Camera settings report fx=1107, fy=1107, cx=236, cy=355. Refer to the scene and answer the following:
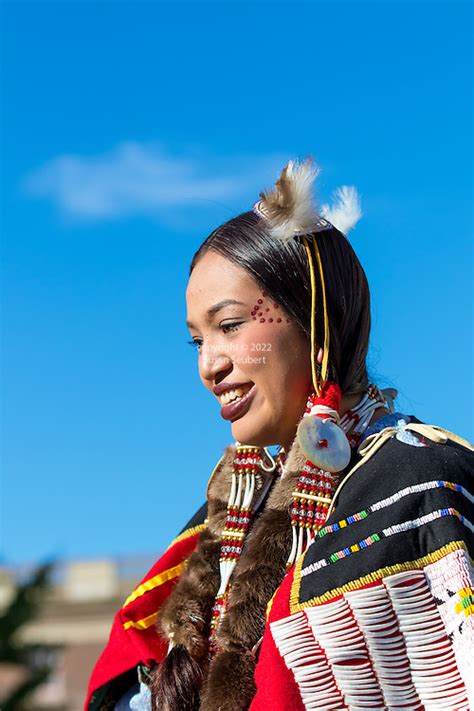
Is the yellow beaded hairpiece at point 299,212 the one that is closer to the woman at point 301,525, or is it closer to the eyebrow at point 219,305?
the woman at point 301,525

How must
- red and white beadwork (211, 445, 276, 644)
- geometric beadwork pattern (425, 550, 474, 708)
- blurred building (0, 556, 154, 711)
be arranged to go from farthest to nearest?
blurred building (0, 556, 154, 711) → red and white beadwork (211, 445, 276, 644) → geometric beadwork pattern (425, 550, 474, 708)

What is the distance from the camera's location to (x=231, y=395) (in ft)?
9.65

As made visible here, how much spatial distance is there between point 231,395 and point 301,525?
390 mm

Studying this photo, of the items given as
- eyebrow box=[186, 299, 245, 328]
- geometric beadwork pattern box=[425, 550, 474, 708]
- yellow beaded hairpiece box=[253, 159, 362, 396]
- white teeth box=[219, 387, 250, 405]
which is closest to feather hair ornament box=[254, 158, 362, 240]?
yellow beaded hairpiece box=[253, 159, 362, 396]

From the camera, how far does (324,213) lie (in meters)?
3.14

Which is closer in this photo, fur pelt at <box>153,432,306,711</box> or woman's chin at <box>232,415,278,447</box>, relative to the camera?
fur pelt at <box>153,432,306,711</box>

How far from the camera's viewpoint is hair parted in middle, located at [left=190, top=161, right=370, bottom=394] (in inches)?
115

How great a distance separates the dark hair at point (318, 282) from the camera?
2.92 meters

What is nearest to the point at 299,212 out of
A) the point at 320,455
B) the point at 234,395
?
the point at 234,395

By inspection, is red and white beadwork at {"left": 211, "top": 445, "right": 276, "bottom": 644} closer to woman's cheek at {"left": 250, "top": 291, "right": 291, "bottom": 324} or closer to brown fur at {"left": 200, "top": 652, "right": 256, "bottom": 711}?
brown fur at {"left": 200, "top": 652, "right": 256, "bottom": 711}

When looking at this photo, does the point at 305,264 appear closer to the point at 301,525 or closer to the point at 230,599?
the point at 301,525

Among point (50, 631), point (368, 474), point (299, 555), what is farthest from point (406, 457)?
point (50, 631)

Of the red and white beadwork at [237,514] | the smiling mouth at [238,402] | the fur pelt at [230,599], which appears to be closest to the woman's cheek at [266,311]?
the smiling mouth at [238,402]

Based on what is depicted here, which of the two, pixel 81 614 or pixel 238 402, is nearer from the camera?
pixel 238 402
